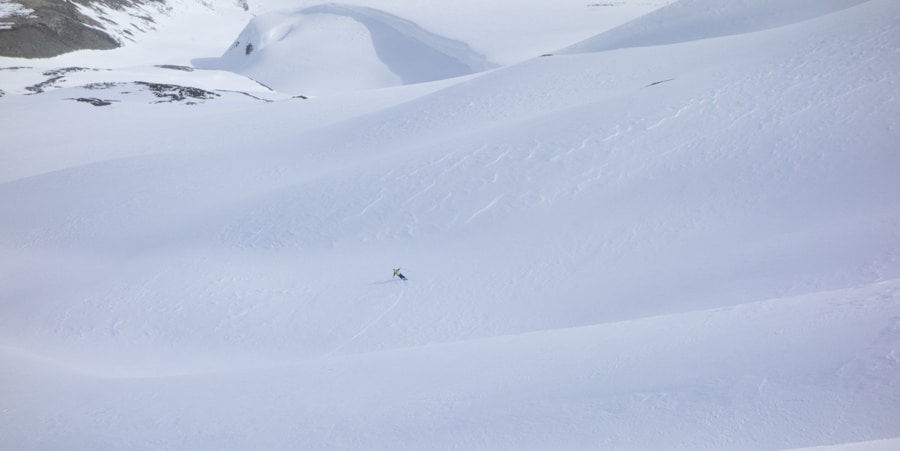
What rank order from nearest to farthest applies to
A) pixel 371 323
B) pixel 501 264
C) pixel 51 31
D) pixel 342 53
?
pixel 371 323 → pixel 501 264 → pixel 342 53 → pixel 51 31

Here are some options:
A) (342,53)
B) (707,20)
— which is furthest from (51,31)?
(707,20)

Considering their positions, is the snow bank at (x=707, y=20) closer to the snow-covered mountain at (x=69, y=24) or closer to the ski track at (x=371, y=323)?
the ski track at (x=371, y=323)

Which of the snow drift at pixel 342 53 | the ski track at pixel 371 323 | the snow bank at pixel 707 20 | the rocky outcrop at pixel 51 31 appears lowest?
the rocky outcrop at pixel 51 31

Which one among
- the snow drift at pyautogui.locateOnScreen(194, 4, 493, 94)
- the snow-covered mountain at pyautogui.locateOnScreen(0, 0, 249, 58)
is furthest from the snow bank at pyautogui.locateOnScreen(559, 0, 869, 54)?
the snow-covered mountain at pyautogui.locateOnScreen(0, 0, 249, 58)

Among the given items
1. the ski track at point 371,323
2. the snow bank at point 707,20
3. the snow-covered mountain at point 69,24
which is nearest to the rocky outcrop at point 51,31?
the snow-covered mountain at point 69,24

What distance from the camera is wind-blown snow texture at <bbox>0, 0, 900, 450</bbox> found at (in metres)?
6.86

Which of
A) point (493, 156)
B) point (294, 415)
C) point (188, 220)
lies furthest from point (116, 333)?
point (493, 156)

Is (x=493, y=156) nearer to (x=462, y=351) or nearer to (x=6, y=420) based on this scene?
(x=462, y=351)

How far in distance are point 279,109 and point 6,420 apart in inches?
664

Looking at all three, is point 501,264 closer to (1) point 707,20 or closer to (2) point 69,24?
(1) point 707,20

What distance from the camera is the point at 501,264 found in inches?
477

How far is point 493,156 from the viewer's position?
15.2 metres

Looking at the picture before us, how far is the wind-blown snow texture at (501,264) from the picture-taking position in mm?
6855

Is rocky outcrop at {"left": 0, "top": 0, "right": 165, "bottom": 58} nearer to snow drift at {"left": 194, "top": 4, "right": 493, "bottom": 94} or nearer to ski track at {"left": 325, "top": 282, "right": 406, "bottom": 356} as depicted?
snow drift at {"left": 194, "top": 4, "right": 493, "bottom": 94}
